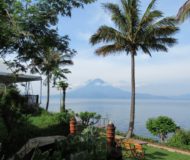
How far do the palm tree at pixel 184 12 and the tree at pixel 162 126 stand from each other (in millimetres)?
9841

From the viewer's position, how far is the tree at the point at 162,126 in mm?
27852

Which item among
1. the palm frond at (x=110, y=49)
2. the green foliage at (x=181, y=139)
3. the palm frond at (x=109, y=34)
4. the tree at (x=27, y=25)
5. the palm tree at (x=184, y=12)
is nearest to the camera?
the tree at (x=27, y=25)

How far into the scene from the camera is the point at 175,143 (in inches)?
950

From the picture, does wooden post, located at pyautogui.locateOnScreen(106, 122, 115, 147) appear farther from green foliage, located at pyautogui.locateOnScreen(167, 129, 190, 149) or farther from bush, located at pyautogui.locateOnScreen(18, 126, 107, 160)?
green foliage, located at pyautogui.locateOnScreen(167, 129, 190, 149)

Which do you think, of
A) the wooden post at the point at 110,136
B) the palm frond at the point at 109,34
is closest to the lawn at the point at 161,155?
the wooden post at the point at 110,136

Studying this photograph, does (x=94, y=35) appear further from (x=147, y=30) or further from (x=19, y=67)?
(x=19, y=67)

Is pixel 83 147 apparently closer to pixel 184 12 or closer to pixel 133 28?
pixel 184 12

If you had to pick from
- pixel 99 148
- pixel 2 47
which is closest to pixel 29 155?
pixel 99 148

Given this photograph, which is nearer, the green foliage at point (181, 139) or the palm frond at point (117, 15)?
the green foliage at point (181, 139)

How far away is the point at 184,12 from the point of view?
66.1 feet

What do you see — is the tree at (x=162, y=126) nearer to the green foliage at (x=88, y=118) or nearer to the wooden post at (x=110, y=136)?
the green foliage at (x=88, y=118)

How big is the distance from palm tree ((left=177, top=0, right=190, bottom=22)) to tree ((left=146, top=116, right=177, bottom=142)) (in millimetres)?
9841

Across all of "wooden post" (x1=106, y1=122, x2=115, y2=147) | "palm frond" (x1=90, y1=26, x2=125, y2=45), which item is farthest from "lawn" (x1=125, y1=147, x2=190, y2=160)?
"palm frond" (x1=90, y1=26, x2=125, y2=45)

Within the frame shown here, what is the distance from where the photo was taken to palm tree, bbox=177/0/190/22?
20.0 meters
